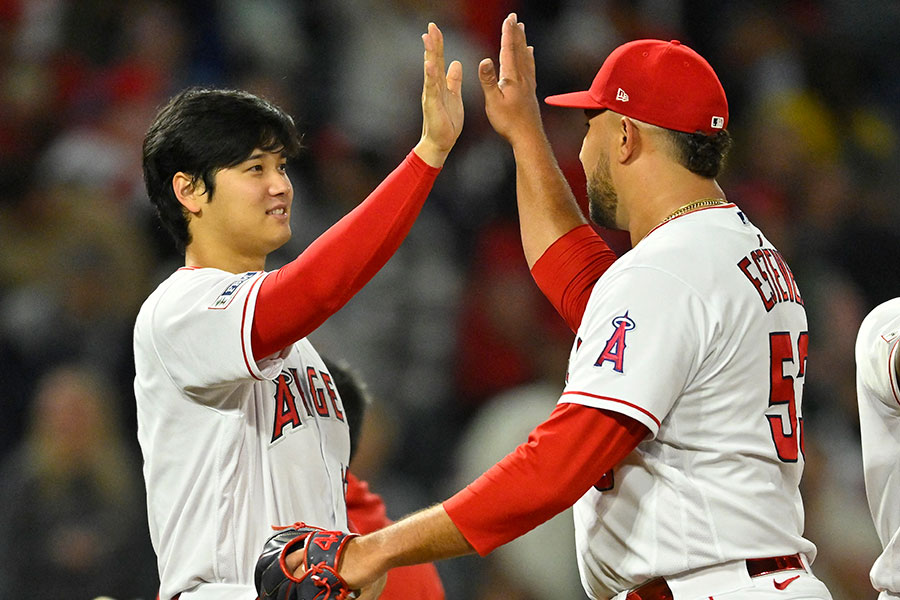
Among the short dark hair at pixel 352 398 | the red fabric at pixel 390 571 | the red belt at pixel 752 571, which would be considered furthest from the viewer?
the short dark hair at pixel 352 398

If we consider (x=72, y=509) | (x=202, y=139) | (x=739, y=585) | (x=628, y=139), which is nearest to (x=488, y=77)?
(x=628, y=139)

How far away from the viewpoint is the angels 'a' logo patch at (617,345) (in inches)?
83.2

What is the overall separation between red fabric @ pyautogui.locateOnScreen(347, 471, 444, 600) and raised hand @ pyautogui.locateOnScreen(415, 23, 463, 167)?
121 centimetres

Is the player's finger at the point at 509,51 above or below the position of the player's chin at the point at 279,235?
above

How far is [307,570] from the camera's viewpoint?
2.13m

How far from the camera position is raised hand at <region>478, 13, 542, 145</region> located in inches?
117

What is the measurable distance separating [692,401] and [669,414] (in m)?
0.05

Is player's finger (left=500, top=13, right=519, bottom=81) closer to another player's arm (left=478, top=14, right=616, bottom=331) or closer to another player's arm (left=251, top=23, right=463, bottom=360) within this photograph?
another player's arm (left=478, top=14, right=616, bottom=331)

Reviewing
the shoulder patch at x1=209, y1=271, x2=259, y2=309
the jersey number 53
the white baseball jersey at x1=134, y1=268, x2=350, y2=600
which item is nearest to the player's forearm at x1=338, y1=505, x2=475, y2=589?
the white baseball jersey at x1=134, y1=268, x2=350, y2=600

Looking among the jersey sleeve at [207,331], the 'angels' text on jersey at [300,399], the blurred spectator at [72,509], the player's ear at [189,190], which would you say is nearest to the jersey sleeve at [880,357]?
the 'angels' text on jersey at [300,399]

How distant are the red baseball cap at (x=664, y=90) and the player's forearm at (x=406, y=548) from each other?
1.01 m

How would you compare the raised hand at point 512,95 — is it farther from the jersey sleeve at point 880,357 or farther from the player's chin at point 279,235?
the jersey sleeve at point 880,357

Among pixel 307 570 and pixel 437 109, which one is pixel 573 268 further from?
pixel 307 570

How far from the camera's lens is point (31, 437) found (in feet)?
15.5
